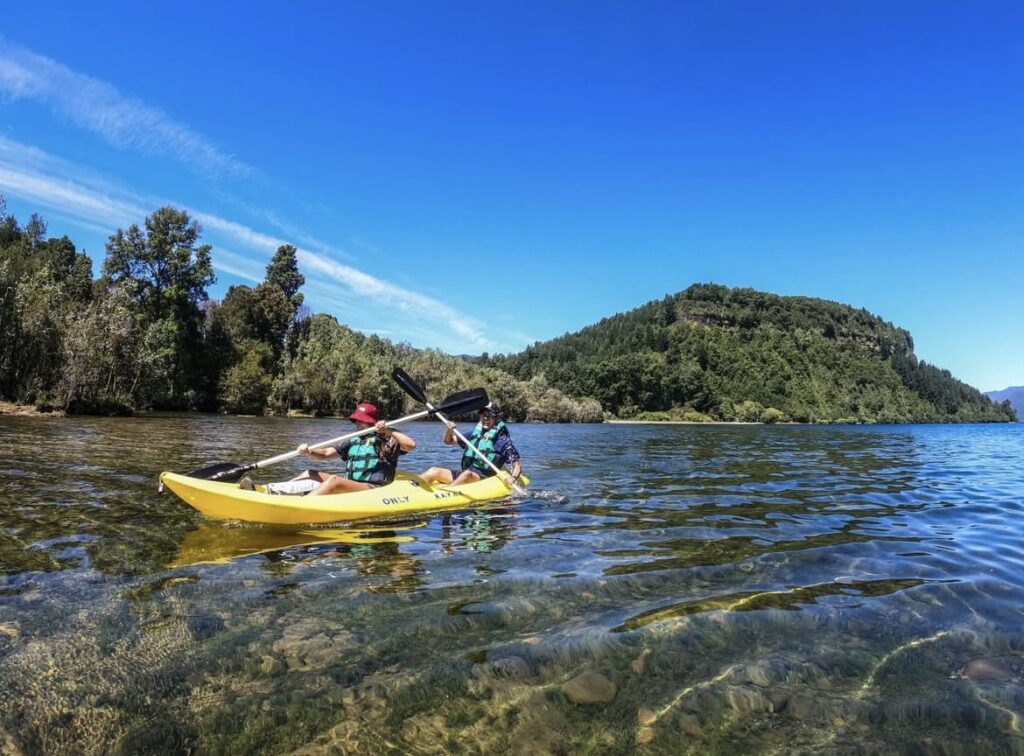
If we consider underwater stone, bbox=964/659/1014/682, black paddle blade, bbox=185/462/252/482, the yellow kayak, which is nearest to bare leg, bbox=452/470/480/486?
the yellow kayak

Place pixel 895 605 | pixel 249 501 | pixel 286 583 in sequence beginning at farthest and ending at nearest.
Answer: pixel 249 501 < pixel 286 583 < pixel 895 605

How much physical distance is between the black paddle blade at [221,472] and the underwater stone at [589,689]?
251 inches

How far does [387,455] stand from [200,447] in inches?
506

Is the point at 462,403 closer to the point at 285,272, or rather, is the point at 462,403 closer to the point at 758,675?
the point at 758,675

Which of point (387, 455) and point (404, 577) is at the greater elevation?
point (387, 455)

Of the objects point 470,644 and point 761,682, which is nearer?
point 761,682

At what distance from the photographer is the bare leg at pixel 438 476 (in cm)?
1053

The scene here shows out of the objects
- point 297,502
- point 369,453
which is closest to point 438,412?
point 369,453

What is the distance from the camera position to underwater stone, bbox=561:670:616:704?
3727mm

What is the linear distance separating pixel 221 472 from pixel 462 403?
478 centimetres

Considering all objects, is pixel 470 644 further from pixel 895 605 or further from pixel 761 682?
pixel 895 605

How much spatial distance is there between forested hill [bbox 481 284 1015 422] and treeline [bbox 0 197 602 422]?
28484mm

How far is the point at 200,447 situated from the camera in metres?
19.7

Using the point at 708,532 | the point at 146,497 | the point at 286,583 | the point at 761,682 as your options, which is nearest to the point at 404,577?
the point at 286,583
